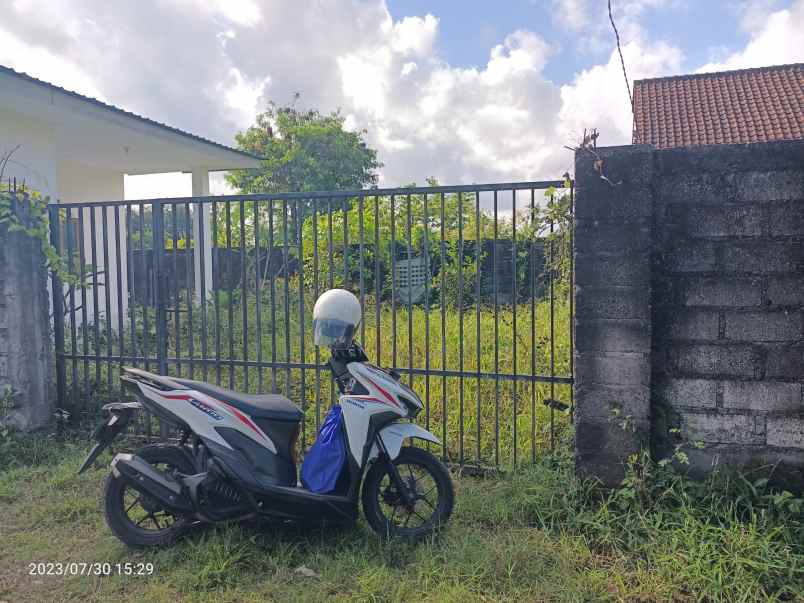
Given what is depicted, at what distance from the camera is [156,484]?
2902 millimetres

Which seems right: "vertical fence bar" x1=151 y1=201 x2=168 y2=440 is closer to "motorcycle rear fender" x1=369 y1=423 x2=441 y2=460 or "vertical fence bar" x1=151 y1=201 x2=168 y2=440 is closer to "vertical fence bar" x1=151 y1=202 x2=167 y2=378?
"vertical fence bar" x1=151 y1=202 x2=167 y2=378

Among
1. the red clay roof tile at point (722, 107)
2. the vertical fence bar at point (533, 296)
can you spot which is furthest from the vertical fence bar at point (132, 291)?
the red clay roof tile at point (722, 107)

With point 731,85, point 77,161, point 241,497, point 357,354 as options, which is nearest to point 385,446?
point 357,354

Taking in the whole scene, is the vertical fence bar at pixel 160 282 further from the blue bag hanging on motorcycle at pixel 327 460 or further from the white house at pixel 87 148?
the blue bag hanging on motorcycle at pixel 327 460

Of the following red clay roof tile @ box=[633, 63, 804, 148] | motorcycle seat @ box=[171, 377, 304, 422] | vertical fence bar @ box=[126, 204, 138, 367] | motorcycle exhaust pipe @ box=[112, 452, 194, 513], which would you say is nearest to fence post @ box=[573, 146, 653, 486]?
motorcycle seat @ box=[171, 377, 304, 422]

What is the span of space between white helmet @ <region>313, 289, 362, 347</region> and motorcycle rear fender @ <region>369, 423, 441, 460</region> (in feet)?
1.54

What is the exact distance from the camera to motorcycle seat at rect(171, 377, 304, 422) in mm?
2973

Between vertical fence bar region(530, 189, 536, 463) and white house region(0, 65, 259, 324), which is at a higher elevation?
white house region(0, 65, 259, 324)

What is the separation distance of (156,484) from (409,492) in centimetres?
120

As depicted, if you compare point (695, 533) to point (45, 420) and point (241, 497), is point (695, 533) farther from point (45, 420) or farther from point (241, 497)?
point (45, 420)

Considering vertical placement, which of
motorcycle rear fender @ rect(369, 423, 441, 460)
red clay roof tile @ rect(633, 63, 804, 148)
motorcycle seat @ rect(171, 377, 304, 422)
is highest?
red clay roof tile @ rect(633, 63, 804, 148)

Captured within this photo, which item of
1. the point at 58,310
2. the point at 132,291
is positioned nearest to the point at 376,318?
the point at 132,291

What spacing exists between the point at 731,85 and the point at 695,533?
15929mm

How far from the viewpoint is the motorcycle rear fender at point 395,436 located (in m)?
2.96
